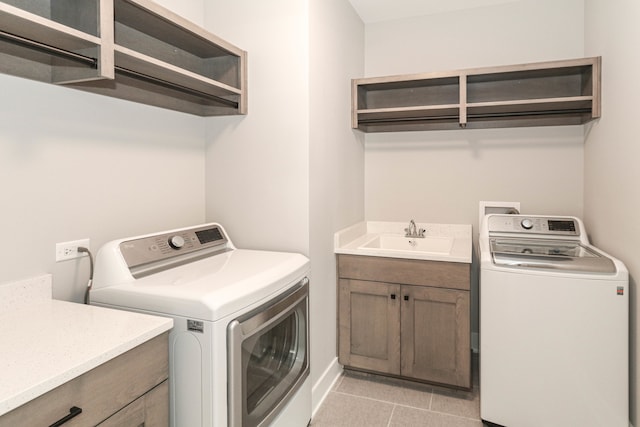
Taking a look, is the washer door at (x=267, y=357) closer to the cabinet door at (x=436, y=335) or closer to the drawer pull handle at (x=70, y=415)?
the drawer pull handle at (x=70, y=415)

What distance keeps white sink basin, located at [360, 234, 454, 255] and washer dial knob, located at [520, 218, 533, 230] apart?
1.56 feet

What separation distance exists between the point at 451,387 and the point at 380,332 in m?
0.52

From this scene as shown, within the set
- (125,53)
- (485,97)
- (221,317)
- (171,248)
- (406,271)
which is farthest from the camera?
(485,97)

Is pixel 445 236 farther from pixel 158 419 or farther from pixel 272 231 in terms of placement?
pixel 158 419

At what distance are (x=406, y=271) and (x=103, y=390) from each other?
1.78 meters

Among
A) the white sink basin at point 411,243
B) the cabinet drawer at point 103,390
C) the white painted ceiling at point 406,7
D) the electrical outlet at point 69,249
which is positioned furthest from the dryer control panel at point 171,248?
the white painted ceiling at point 406,7

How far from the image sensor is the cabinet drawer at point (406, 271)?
2.34 meters

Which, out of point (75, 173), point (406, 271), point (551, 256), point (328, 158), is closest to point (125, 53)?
point (75, 173)

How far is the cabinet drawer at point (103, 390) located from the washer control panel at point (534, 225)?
213cm

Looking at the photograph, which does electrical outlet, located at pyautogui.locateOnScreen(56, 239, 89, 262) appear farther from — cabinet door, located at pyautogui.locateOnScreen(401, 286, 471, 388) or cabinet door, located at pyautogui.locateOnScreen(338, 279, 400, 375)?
cabinet door, located at pyautogui.locateOnScreen(401, 286, 471, 388)

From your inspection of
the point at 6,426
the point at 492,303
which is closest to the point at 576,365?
the point at 492,303

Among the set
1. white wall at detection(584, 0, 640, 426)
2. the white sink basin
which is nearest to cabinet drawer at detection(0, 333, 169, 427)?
the white sink basin

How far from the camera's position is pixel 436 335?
2.40 m

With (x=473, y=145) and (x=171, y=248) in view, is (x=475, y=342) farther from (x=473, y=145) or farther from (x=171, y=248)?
(x=171, y=248)
